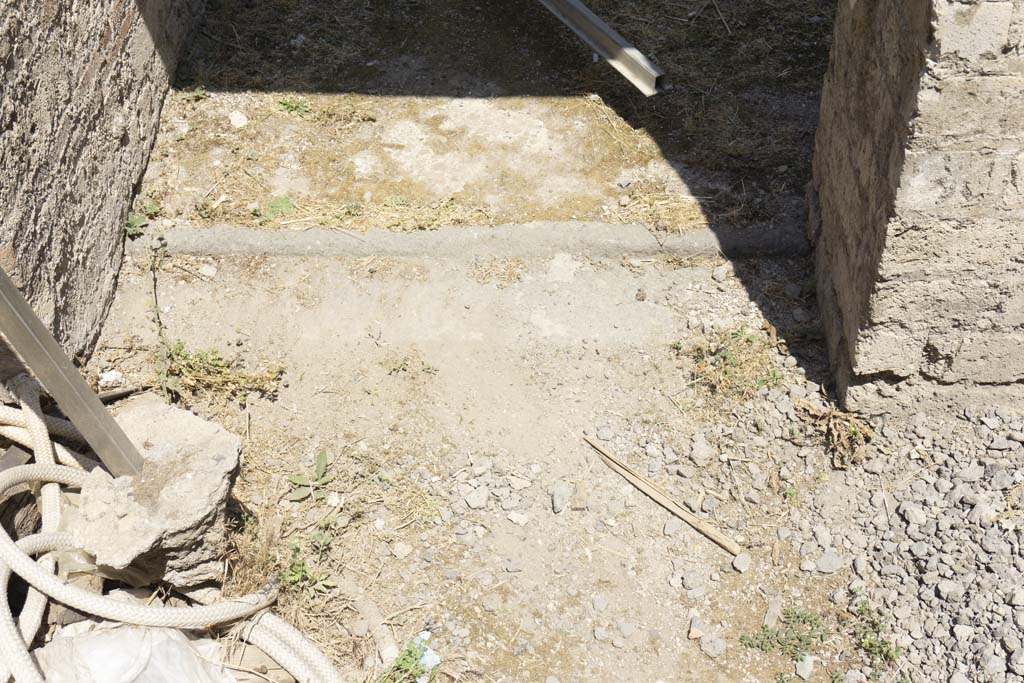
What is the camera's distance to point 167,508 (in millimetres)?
3012

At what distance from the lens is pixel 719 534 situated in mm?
3580

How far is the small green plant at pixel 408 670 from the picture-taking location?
3.25 meters

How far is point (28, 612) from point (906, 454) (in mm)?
3158

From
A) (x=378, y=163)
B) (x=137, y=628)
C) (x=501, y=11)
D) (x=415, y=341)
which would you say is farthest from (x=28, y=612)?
(x=501, y=11)

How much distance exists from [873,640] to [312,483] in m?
2.16

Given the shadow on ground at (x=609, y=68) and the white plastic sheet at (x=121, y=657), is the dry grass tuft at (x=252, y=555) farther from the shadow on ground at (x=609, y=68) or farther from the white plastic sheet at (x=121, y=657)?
the shadow on ground at (x=609, y=68)

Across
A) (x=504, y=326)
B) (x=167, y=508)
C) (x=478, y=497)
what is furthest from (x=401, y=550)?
(x=504, y=326)

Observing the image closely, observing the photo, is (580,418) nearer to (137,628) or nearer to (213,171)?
(137,628)

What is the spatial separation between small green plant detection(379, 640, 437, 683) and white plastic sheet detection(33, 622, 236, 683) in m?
0.55

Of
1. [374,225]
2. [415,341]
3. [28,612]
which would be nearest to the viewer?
[28,612]

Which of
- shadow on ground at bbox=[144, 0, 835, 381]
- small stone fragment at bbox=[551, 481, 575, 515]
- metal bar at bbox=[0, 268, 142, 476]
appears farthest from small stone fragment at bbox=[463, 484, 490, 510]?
shadow on ground at bbox=[144, 0, 835, 381]

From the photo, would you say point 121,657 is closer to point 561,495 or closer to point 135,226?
point 561,495

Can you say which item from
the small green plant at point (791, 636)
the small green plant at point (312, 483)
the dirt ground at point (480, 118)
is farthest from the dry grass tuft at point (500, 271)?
the small green plant at point (791, 636)

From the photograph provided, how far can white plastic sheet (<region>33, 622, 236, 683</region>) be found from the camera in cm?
284
